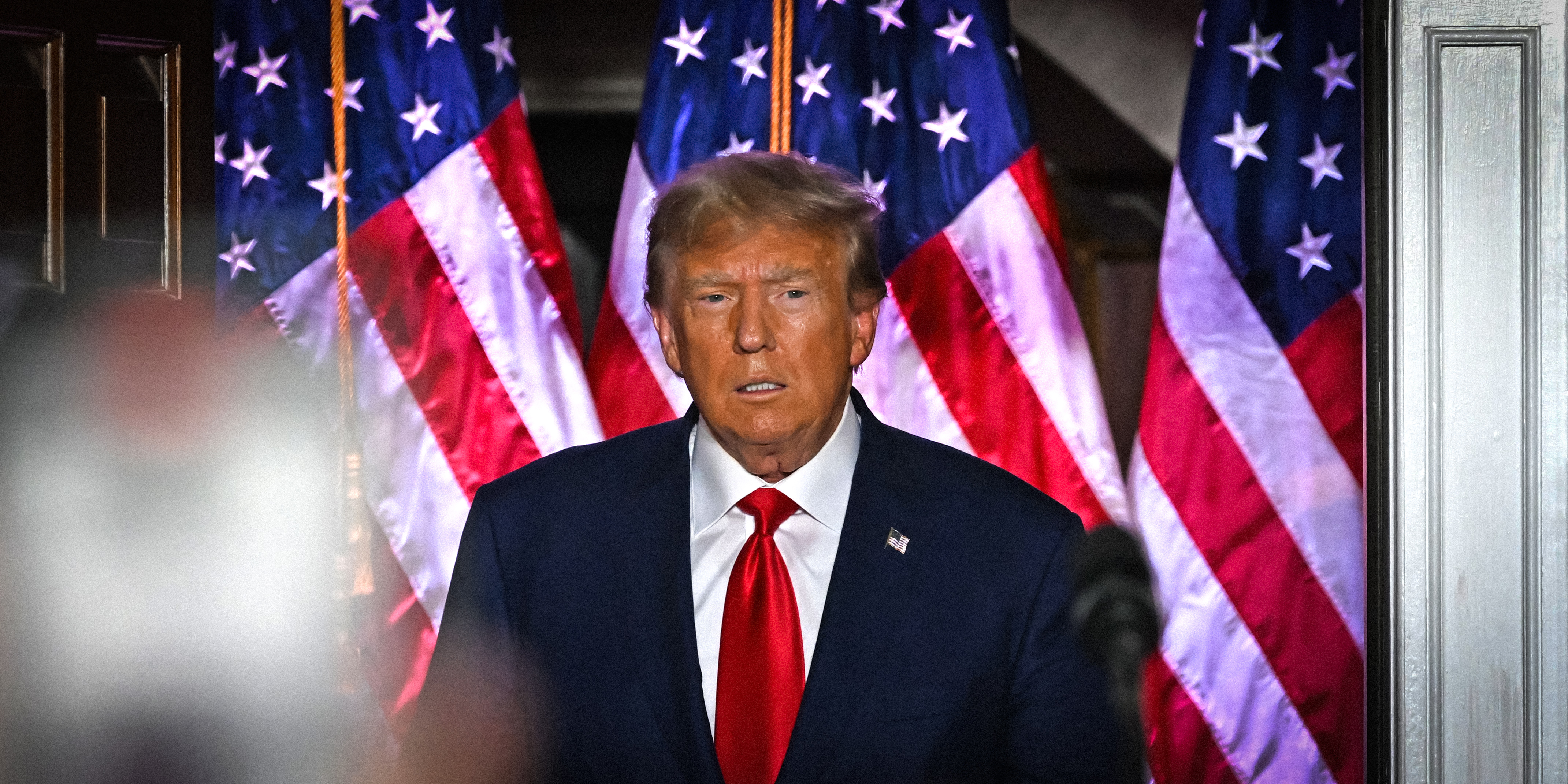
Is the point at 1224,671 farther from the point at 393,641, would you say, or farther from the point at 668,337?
the point at 393,641

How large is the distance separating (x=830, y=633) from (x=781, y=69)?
95cm

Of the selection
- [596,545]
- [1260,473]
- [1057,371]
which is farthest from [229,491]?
[1260,473]

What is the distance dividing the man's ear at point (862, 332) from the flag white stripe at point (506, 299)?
0.58 meters

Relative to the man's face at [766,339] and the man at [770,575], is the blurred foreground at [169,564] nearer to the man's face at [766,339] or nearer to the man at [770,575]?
the man at [770,575]

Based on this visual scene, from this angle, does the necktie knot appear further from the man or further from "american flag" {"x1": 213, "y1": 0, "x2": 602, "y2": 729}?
"american flag" {"x1": 213, "y1": 0, "x2": 602, "y2": 729}

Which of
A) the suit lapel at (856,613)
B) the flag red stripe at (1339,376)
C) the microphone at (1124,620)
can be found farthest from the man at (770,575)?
the flag red stripe at (1339,376)

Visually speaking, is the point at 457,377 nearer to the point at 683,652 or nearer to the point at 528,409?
the point at 528,409

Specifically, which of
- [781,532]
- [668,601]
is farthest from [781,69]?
[668,601]

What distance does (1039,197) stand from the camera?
194 cm

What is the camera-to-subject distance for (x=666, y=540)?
1.50 meters

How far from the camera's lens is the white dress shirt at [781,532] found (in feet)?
4.94

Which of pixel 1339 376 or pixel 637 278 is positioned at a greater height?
pixel 637 278

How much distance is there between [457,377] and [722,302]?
65cm

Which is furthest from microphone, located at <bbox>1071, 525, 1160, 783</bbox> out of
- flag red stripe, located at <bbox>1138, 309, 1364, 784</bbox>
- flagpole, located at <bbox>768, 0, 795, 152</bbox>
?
flagpole, located at <bbox>768, 0, 795, 152</bbox>
